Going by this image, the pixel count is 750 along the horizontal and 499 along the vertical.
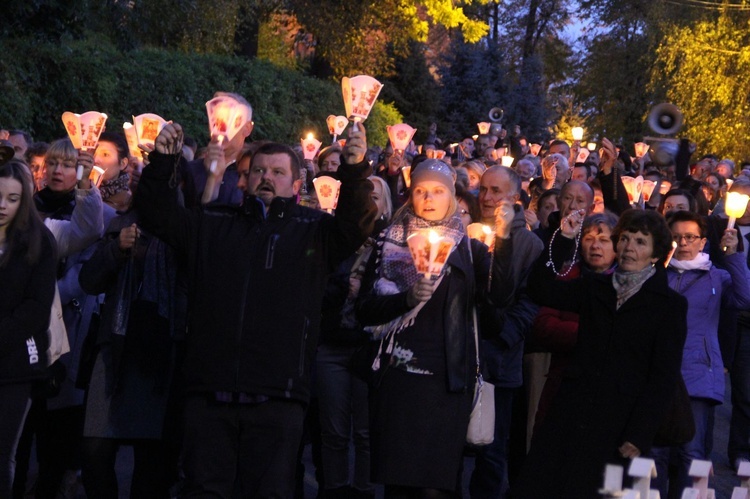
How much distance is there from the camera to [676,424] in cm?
653

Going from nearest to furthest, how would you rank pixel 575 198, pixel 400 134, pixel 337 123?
A: pixel 575 198 < pixel 400 134 < pixel 337 123

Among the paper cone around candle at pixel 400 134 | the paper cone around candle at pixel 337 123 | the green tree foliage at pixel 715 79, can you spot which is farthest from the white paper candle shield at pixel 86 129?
the green tree foliage at pixel 715 79

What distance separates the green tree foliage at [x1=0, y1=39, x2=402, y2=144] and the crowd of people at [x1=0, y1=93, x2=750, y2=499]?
8.47 m

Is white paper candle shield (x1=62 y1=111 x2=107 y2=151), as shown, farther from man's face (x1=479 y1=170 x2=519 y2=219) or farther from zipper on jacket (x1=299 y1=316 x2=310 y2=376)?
man's face (x1=479 y1=170 x2=519 y2=219)

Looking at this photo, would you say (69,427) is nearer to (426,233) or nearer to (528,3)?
(426,233)

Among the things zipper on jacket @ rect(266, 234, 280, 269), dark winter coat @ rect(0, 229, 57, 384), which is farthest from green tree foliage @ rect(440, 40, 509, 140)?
zipper on jacket @ rect(266, 234, 280, 269)

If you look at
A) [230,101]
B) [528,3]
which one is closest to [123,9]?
[230,101]

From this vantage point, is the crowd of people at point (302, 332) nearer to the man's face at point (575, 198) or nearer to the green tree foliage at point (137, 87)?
the man's face at point (575, 198)

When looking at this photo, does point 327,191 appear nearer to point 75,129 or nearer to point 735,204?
point 75,129

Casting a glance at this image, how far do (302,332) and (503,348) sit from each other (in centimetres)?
212

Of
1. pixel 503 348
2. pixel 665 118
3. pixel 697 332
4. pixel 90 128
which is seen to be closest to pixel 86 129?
pixel 90 128

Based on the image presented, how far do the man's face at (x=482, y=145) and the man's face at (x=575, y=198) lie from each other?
11586mm

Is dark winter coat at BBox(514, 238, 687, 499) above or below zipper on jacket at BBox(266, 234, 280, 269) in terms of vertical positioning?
below

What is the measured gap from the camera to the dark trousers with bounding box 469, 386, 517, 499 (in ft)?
25.9
